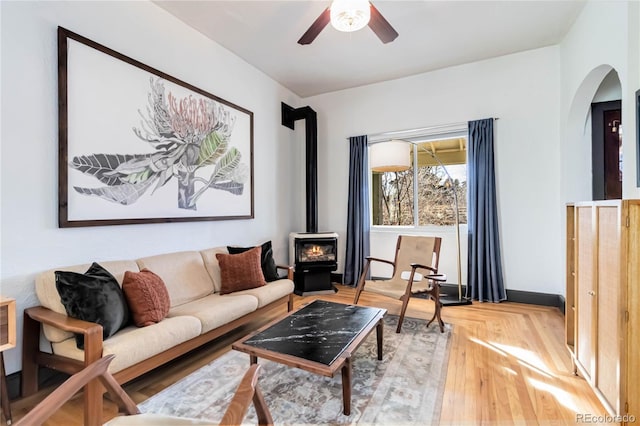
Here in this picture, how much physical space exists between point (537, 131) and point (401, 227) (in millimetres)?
2086

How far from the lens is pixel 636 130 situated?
196cm

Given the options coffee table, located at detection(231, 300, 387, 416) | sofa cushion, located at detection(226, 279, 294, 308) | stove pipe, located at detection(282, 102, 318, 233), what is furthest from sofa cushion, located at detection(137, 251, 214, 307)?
stove pipe, located at detection(282, 102, 318, 233)

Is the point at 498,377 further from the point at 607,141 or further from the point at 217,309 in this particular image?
the point at 607,141

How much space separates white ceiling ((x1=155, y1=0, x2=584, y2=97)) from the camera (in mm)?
2914

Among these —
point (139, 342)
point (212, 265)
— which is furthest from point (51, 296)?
point (212, 265)

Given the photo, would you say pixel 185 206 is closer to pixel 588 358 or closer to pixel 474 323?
pixel 474 323

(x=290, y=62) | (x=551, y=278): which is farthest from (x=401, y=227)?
(x=290, y=62)

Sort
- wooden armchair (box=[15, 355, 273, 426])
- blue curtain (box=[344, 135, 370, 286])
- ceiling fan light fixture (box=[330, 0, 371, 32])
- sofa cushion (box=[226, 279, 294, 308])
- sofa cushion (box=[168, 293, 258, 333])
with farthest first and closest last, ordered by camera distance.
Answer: blue curtain (box=[344, 135, 370, 286])
sofa cushion (box=[226, 279, 294, 308])
sofa cushion (box=[168, 293, 258, 333])
ceiling fan light fixture (box=[330, 0, 371, 32])
wooden armchair (box=[15, 355, 273, 426])

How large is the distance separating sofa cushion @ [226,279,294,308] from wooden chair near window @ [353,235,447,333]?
2.50ft

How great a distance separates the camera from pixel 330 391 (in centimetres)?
199

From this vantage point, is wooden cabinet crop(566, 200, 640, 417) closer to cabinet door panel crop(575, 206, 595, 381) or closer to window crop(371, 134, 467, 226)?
cabinet door panel crop(575, 206, 595, 381)

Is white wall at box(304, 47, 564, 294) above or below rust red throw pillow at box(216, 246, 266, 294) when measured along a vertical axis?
above

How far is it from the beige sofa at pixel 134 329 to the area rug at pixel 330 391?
252 millimetres

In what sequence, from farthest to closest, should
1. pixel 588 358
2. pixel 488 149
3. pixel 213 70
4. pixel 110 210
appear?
1. pixel 488 149
2. pixel 213 70
3. pixel 110 210
4. pixel 588 358
